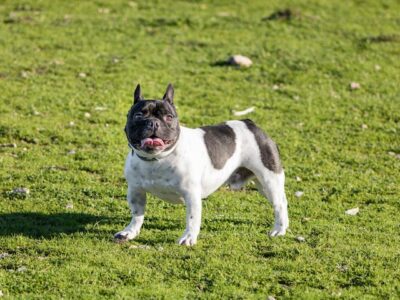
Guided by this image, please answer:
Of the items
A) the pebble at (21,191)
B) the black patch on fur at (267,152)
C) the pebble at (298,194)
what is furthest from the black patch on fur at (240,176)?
the pebble at (21,191)

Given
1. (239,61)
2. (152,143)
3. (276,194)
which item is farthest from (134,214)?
(239,61)

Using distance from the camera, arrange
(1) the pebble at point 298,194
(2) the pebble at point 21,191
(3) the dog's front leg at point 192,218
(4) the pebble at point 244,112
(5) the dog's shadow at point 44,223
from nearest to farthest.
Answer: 1. (3) the dog's front leg at point 192,218
2. (5) the dog's shadow at point 44,223
3. (2) the pebble at point 21,191
4. (1) the pebble at point 298,194
5. (4) the pebble at point 244,112

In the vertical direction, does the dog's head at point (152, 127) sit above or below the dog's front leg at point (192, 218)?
above

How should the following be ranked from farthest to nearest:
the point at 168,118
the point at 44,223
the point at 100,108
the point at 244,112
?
the point at 244,112, the point at 100,108, the point at 44,223, the point at 168,118

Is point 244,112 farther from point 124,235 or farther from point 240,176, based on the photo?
point 124,235

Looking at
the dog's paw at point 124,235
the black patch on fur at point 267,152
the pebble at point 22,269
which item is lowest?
the dog's paw at point 124,235

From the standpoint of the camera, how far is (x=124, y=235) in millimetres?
10023

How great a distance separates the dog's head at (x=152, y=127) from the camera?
922cm

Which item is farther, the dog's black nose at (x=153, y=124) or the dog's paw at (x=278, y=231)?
the dog's paw at (x=278, y=231)

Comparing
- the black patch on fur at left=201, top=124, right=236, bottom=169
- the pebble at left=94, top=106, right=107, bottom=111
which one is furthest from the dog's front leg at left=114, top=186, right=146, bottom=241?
the pebble at left=94, top=106, right=107, bottom=111

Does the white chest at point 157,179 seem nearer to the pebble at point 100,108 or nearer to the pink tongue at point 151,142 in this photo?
the pink tongue at point 151,142

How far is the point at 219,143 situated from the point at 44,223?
2.56 meters

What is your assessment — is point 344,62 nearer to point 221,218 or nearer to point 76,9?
point 76,9

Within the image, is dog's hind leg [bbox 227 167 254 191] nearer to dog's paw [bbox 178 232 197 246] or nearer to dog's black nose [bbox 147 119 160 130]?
dog's paw [bbox 178 232 197 246]
